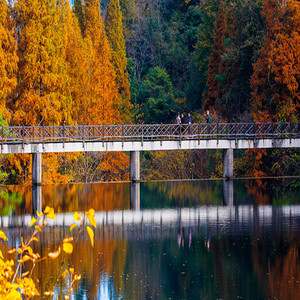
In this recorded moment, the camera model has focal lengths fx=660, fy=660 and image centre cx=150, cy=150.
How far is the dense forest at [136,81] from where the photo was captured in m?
31.6

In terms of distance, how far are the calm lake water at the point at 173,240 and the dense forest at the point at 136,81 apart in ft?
16.7

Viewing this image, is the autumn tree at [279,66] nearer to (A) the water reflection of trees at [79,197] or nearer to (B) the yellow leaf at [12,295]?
(A) the water reflection of trees at [79,197]

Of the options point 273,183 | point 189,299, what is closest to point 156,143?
point 273,183

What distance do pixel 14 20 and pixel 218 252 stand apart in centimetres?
2015

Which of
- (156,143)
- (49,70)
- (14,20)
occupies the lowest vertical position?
(156,143)

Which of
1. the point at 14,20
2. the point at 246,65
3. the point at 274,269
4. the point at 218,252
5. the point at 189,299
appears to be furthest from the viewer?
the point at 246,65

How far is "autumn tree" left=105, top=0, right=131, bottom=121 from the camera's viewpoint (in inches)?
1805

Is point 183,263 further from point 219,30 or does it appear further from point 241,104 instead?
point 219,30

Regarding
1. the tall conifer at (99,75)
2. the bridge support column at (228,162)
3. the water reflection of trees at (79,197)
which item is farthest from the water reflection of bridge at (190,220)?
the tall conifer at (99,75)

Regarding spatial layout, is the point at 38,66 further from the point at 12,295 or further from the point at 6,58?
the point at 12,295

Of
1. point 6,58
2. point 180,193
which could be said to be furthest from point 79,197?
point 6,58

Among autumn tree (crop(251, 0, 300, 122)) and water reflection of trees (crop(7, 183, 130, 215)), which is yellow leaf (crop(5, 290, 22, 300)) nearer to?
water reflection of trees (crop(7, 183, 130, 215))

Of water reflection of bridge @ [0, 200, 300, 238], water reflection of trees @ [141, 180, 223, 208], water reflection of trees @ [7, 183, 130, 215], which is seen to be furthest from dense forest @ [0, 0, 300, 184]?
water reflection of bridge @ [0, 200, 300, 238]

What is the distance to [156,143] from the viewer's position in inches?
1170
